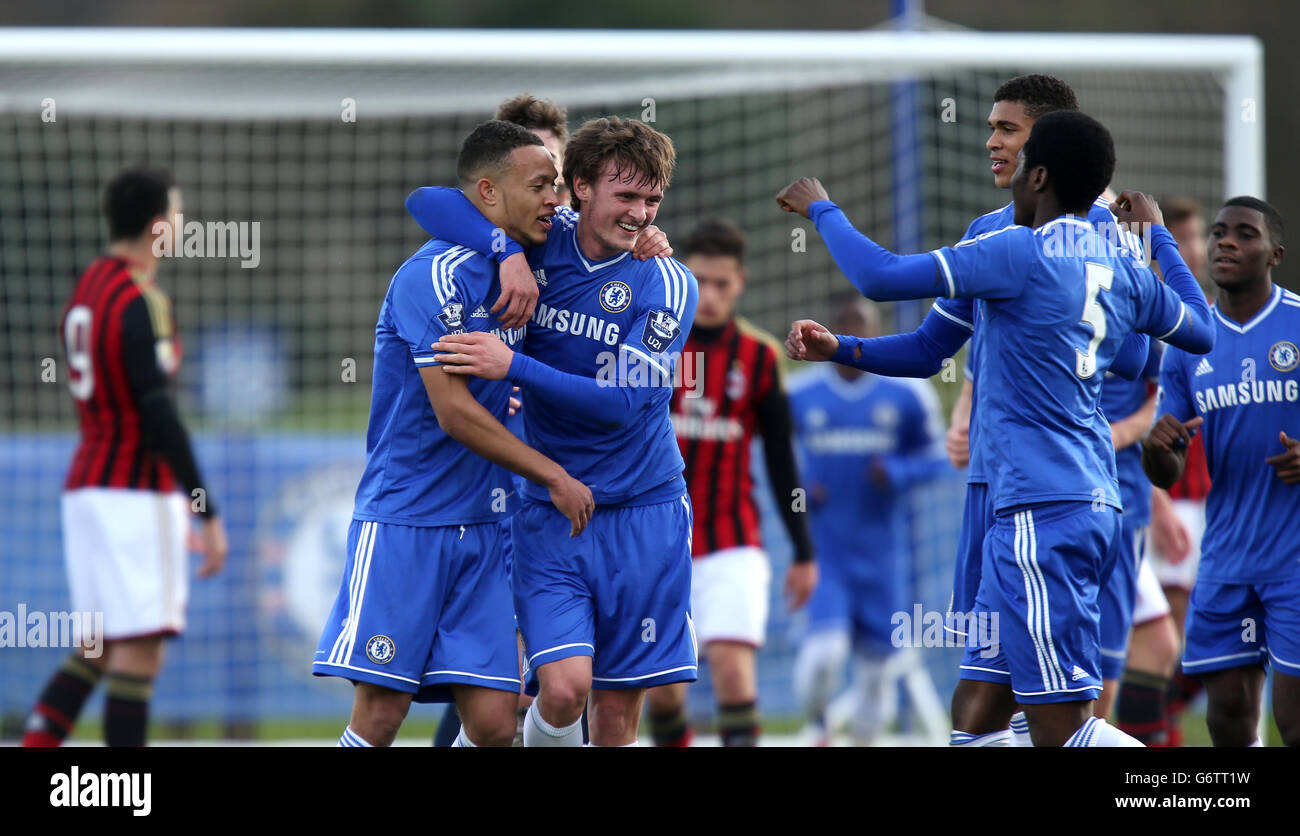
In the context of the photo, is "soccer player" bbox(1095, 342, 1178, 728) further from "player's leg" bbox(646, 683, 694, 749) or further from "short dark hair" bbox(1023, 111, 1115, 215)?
"player's leg" bbox(646, 683, 694, 749)

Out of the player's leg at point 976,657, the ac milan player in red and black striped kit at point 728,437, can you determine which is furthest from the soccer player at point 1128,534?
the ac milan player in red and black striped kit at point 728,437

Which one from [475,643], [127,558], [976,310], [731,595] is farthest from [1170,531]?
[127,558]

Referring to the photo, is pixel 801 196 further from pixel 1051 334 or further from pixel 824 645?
pixel 824 645

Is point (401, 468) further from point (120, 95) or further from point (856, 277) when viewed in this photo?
point (120, 95)

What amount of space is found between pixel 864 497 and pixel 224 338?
826 centimetres

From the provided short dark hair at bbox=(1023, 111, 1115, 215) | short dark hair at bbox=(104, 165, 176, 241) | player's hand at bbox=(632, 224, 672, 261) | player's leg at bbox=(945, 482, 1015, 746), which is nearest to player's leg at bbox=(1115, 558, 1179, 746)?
player's leg at bbox=(945, 482, 1015, 746)

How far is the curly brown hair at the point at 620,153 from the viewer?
423 centimetres

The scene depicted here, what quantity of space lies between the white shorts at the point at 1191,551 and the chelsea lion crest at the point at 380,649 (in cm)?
427

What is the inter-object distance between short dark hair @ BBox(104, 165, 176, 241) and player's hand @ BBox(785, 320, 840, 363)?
3701 millimetres

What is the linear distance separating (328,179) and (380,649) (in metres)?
7.91

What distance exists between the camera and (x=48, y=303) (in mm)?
9984

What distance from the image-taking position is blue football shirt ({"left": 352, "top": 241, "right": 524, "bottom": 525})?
4.11 metres

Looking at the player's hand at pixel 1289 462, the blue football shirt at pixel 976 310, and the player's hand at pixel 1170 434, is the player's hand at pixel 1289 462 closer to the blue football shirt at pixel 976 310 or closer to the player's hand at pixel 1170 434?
the player's hand at pixel 1170 434
